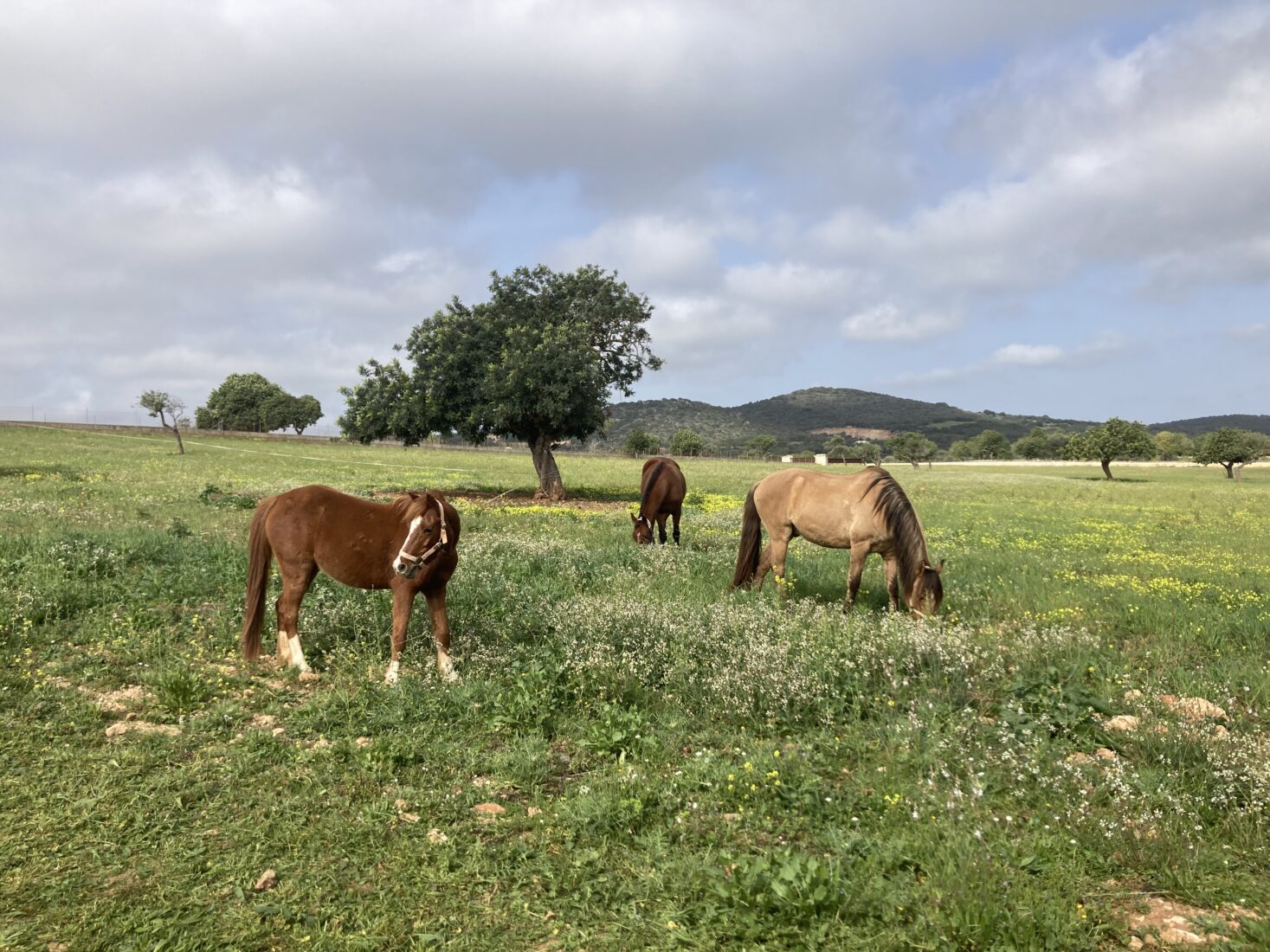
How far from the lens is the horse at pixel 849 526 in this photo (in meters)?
9.07

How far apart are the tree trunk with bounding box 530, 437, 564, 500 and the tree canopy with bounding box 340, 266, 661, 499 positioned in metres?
0.04

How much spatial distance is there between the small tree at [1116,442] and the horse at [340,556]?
70.4 m

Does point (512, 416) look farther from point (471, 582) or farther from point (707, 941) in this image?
point (707, 941)

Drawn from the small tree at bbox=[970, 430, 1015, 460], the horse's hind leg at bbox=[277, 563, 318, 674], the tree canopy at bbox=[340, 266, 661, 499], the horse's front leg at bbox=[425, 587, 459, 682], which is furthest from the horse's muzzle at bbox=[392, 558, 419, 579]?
the small tree at bbox=[970, 430, 1015, 460]

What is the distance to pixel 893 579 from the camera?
930cm

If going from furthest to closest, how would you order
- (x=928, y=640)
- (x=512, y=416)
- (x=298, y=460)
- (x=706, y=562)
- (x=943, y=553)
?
1. (x=298, y=460)
2. (x=512, y=416)
3. (x=943, y=553)
4. (x=706, y=562)
5. (x=928, y=640)

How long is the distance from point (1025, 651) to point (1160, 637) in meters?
2.46

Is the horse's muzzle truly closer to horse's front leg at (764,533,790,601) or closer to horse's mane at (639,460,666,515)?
horse's front leg at (764,533,790,601)

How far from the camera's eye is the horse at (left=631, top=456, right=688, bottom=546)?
51.9 feet

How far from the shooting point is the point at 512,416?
2647 cm

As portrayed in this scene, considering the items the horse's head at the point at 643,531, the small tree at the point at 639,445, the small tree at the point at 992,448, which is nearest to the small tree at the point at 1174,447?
the small tree at the point at 992,448

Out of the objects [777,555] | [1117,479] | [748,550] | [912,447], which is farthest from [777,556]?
[912,447]

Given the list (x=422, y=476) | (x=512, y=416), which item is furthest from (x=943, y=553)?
(x=422, y=476)

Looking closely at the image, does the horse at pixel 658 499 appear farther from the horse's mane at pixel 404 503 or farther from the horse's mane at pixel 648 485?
the horse's mane at pixel 404 503
